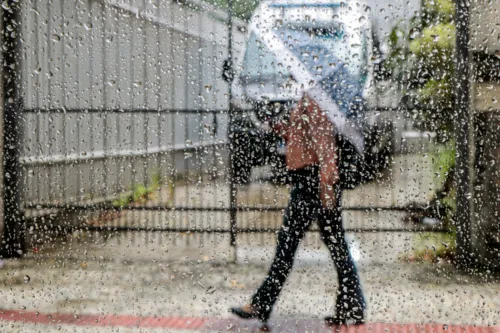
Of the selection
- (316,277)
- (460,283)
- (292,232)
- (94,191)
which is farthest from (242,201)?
(460,283)

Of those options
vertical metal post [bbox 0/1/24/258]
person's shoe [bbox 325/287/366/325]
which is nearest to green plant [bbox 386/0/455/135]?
person's shoe [bbox 325/287/366/325]

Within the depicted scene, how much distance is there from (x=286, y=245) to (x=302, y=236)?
4 centimetres

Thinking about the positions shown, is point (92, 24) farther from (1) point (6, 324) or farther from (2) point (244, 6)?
(1) point (6, 324)

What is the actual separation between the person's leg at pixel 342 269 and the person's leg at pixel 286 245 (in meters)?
0.04

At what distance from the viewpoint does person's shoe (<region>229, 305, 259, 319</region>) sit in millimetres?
1094

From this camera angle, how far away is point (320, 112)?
3.44 feet

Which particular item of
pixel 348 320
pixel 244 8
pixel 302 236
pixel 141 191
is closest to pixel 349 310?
pixel 348 320

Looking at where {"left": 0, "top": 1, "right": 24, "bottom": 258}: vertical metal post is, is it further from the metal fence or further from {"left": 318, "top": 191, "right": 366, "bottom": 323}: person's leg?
{"left": 318, "top": 191, "right": 366, "bottom": 323}: person's leg

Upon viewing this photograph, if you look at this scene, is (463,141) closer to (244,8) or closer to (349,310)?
(349,310)

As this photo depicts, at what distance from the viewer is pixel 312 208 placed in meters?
1.06

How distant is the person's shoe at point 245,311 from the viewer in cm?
109

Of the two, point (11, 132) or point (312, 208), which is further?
point (11, 132)

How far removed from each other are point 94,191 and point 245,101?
1.44 ft

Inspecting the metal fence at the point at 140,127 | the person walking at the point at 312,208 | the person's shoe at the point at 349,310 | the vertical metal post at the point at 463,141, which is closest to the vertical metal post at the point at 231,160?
the metal fence at the point at 140,127
